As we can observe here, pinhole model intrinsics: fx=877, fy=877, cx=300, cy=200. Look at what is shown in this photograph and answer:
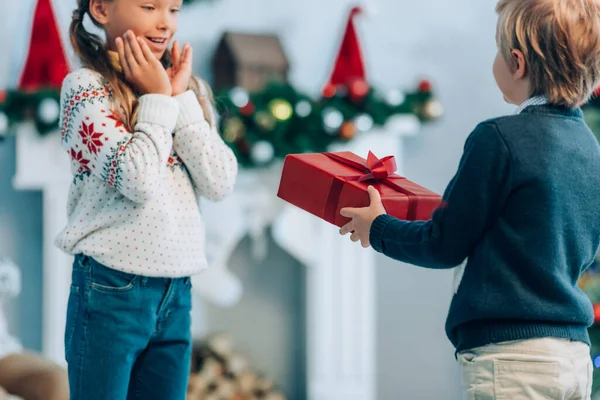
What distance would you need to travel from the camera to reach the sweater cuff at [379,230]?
1.50m

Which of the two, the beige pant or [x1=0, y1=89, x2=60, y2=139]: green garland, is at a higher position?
[x1=0, y1=89, x2=60, y2=139]: green garland

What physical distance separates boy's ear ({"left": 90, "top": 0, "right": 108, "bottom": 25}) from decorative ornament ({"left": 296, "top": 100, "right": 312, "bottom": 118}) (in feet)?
4.07

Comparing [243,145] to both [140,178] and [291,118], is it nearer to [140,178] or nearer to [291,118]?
[291,118]

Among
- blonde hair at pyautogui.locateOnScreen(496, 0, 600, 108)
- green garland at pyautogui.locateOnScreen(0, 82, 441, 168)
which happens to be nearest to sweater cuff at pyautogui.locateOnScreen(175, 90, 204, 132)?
blonde hair at pyautogui.locateOnScreen(496, 0, 600, 108)

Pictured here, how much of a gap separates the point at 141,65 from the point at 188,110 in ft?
0.40

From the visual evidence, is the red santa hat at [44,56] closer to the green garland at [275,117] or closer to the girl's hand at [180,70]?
the green garland at [275,117]

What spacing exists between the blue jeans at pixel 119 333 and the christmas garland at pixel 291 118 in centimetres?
124

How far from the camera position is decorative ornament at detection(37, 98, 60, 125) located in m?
2.73

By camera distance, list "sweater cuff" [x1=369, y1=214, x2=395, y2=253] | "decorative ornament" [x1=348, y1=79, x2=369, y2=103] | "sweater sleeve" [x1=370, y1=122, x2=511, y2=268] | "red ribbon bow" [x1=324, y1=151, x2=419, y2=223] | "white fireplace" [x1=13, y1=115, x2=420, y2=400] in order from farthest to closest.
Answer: "white fireplace" [x1=13, y1=115, x2=420, y2=400], "decorative ornament" [x1=348, y1=79, x2=369, y2=103], "red ribbon bow" [x1=324, y1=151, x2=419, y2=223], "sweater cuff" [x1=369, y1=214, x2=395, y2=253], "sweater sleeve" [x1=370, y1=122, x2=511, y2=268]

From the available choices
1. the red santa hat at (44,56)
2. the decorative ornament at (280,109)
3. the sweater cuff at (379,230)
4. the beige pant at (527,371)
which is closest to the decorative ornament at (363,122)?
the decorative ornament at (280,109)

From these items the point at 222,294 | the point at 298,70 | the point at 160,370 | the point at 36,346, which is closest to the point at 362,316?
the point at 222,294

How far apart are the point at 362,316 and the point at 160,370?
157cm

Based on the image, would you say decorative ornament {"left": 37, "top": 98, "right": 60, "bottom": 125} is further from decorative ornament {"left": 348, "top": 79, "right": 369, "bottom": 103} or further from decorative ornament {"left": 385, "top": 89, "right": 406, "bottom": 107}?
decorative ornament {"left": 385, "top": 89, "right": 406, "bottom": 107}

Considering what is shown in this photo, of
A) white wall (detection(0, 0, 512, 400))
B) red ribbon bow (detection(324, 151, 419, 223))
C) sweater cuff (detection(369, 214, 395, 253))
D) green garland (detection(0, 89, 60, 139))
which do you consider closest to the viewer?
sweater cuff (detection(369, 214, 395, 253))
